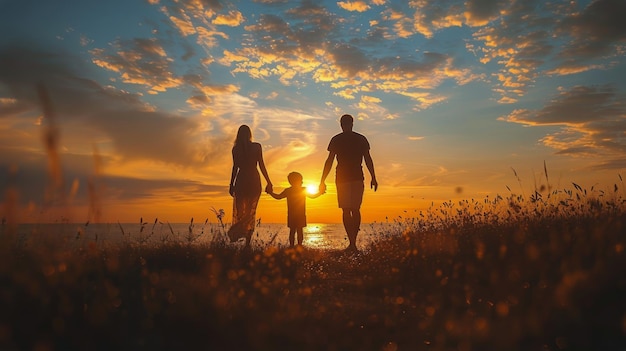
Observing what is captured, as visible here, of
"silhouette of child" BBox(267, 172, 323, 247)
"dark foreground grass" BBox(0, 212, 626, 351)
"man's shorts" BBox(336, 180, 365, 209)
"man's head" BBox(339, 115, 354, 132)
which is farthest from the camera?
"silhouette of child" BBox(267, 172, 323, 247)

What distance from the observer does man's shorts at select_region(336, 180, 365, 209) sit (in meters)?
9.43

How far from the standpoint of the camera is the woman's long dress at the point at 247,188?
366 inches

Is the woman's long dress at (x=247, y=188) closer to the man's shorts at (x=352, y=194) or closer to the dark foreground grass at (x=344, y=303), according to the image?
the man's shorts at (x=352, y=194)

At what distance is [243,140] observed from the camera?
30.9 feet

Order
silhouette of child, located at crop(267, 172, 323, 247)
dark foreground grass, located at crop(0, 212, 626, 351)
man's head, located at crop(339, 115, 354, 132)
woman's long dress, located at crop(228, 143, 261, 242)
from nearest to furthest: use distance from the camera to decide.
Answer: dark foreground grass, located at crop(0, 212, 626, 351) → woman's long dress, located at crop(228, 143, 261, 242) → man's head, located at crop(339, 115, 354, 132) → silhouette of child, located at crop(267, 172, 323, 247)

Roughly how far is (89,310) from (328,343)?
182 centimetres

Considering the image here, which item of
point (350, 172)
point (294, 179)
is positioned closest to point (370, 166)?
point (350, 172)

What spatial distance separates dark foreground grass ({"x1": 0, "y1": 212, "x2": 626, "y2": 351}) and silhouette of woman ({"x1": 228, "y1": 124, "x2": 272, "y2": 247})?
3114mm

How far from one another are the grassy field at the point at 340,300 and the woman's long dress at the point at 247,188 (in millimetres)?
2701

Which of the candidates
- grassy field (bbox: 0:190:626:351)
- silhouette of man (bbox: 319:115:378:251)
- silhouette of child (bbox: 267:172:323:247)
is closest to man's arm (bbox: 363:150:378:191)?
silhouette of man (bbox: 319:115:378:251)

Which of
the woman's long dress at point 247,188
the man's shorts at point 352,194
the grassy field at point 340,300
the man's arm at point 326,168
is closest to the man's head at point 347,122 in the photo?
the man's arm at point 326,168

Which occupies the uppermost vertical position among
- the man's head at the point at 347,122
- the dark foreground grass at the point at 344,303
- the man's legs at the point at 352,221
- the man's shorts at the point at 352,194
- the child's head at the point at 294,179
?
the man's head at the point at 347,122

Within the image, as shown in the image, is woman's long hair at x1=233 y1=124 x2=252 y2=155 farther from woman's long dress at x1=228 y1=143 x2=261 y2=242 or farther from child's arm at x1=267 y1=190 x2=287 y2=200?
child's arm at x1=267 y1=190 x2=287 y2=200

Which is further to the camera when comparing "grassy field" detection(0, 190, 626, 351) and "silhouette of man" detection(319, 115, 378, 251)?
"silhouette of man" detection(319, 115, 378, 251)
